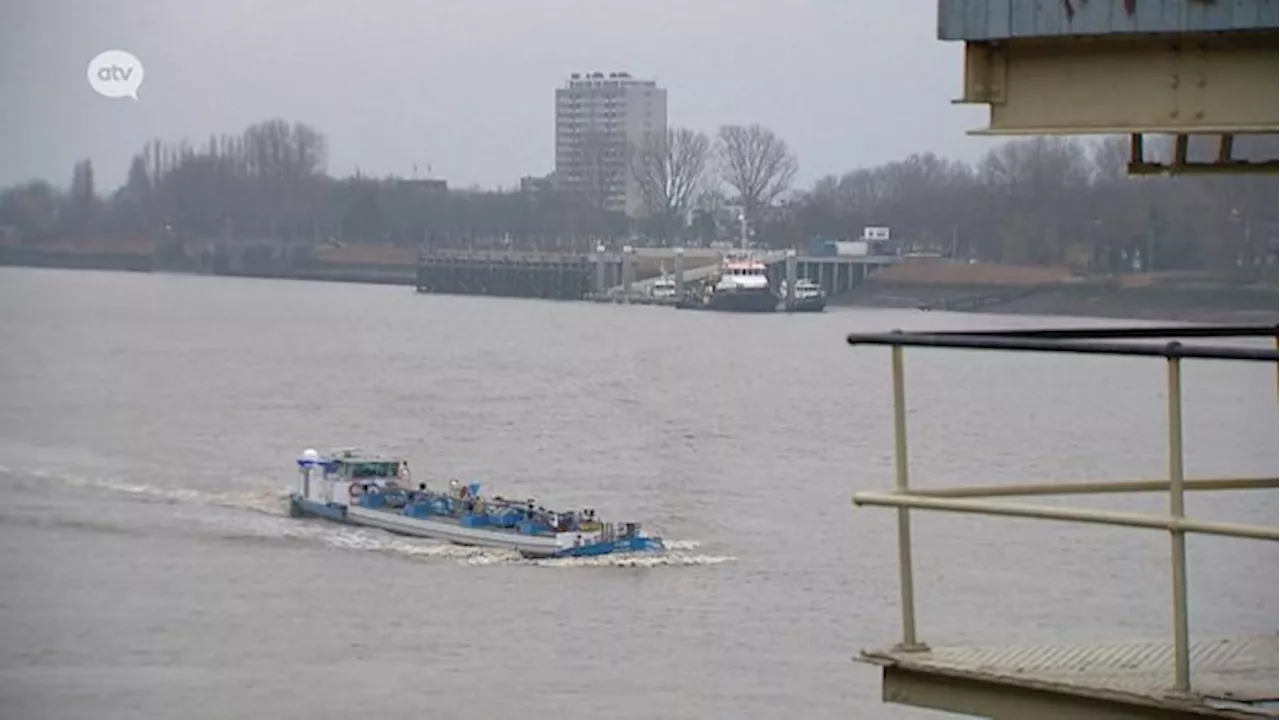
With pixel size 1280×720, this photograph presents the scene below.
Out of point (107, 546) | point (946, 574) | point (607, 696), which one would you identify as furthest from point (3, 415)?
point (607, 696)

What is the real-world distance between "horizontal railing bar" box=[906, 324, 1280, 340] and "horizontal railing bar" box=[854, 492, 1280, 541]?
0.19 meters

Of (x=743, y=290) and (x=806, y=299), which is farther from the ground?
(x=743, y=290)

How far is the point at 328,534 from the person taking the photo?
1875 cm

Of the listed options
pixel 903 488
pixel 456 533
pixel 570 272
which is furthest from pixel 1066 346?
pixel 570 272

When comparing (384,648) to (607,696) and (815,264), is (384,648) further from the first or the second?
(815,264)

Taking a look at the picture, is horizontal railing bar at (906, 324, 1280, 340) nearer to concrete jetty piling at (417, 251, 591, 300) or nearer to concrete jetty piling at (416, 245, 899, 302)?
concrete jetty piling at (416, 245, 899, 302)

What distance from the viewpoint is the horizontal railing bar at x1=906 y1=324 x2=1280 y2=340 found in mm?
2906

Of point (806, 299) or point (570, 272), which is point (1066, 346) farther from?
point (570, 272)

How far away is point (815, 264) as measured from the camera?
6047cm

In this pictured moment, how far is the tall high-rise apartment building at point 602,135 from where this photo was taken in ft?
245

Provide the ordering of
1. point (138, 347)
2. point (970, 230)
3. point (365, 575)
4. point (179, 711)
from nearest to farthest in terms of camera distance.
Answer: point (179, 711), point (365, 575), point (138, 347), point (970, 230)

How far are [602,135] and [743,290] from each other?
61.6 ft

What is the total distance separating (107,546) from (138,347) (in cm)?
2497

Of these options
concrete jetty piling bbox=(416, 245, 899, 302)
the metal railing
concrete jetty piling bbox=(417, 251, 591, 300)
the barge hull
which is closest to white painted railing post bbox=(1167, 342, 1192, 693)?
the metal railing
